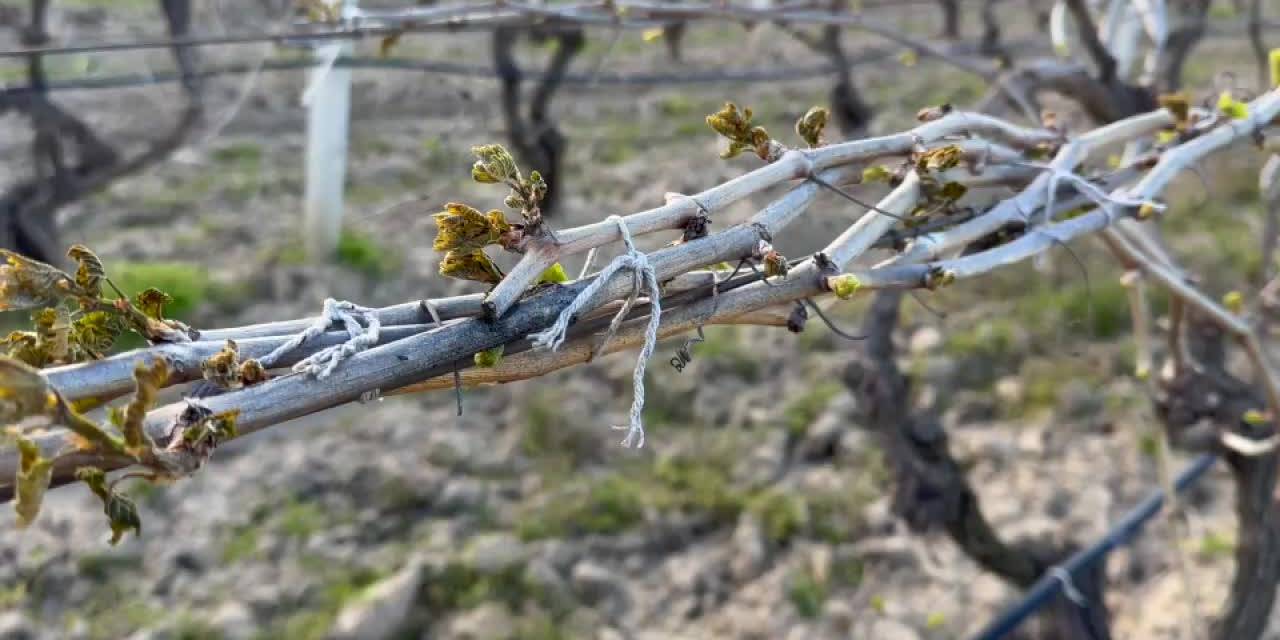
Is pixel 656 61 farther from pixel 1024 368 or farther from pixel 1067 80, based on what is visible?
pixel 1067 80

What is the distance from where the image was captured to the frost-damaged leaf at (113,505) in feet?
2.07

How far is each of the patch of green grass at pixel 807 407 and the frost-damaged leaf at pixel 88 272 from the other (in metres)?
3.14

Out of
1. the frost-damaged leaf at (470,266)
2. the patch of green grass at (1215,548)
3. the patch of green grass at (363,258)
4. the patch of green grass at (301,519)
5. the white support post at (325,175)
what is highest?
the frost-damaged leaf at (470,266)

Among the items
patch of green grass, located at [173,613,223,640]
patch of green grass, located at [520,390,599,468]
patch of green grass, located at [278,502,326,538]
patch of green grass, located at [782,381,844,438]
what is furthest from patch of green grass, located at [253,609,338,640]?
patch of green grass, located at [782,381,844,438]

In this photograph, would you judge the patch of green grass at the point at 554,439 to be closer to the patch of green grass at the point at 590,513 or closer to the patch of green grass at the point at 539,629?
the patch of green grass at the point at 590,513

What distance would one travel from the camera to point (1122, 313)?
173 inches

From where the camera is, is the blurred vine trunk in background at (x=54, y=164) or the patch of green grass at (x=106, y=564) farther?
the blurred vine trunk in background at (x=54, y=164)

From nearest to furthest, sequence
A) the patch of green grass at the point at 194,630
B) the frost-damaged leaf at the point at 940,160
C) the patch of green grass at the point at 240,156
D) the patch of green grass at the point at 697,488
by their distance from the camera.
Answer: the frost-damaged leaf at the point at 940,160
the patch of green grass at the point at 194,630
the patch of green grass at the point at 697,488
the patch of green grass at the point at 240,156

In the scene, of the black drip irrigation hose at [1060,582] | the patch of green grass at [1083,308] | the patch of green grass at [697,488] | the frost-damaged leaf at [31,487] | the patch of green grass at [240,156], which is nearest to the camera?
the frost-damaged leaf at [31,487]

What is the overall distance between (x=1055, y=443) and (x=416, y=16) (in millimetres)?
2767

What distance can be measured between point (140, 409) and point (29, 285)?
0.18 m

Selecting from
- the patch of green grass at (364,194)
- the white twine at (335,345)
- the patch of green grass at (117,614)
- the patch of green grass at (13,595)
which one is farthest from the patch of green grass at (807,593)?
the patch of green grass at (364,194)

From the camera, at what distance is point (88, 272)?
74 centimetres

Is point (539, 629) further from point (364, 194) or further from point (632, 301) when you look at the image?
point (364, 194)
